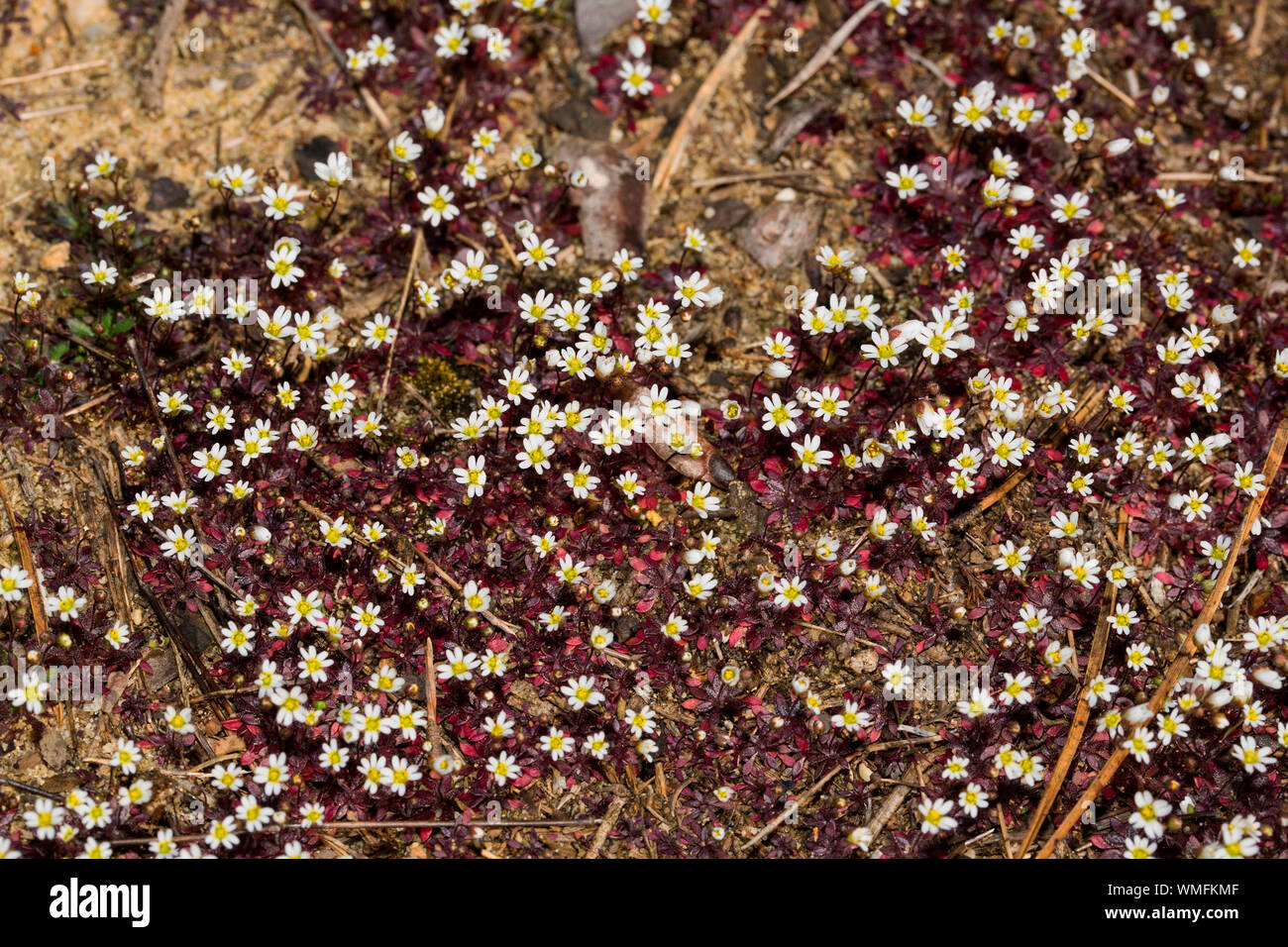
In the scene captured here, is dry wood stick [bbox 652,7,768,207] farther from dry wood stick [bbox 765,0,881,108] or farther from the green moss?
the green moss

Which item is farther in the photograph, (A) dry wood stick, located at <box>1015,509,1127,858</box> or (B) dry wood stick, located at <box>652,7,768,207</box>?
(B) dry wood stick, located at <box>652,7,768,207</box>

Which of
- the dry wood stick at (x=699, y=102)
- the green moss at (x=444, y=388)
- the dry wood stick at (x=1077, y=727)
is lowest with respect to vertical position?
the dry wood stick at (x=1077, y=727)

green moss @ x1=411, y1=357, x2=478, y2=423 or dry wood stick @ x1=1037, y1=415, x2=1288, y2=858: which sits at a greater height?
green moss @ x1=411, y1=357, x2=478, y2=423

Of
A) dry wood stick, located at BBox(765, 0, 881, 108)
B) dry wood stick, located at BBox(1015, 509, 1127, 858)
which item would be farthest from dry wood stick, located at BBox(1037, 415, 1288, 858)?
dry wood stick, located at BBox(765, 0, 881, 108)

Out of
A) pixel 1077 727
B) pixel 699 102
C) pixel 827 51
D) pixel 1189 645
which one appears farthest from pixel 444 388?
pixel 1189 645

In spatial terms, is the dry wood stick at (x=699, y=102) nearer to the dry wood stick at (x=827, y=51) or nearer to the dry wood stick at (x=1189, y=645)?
the dry wood stick at (x=827, y=51)

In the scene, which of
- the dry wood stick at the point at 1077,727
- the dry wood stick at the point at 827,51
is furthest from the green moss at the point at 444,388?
the dry wood stick at the point at 1077,727

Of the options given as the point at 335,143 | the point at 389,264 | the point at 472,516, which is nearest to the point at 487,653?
the point at 472,516

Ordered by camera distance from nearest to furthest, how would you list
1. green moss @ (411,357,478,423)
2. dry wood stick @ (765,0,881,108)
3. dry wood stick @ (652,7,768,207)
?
green moss @ (411,357,478,423), dry wood stick @ (652,7,768,207), dry wood stick @ (765,0,881,108)

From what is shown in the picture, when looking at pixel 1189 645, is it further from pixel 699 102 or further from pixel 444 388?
pixel 699 102

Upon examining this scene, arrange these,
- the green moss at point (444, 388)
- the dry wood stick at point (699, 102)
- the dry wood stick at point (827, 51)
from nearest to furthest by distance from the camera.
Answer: the green moss at point (444, 388)
the dry wood stick at point (699, 102)
the dry wood stick at point (827, 51)

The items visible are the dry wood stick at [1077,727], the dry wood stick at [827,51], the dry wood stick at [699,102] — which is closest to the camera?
the dry wood stick at [1077,727]
